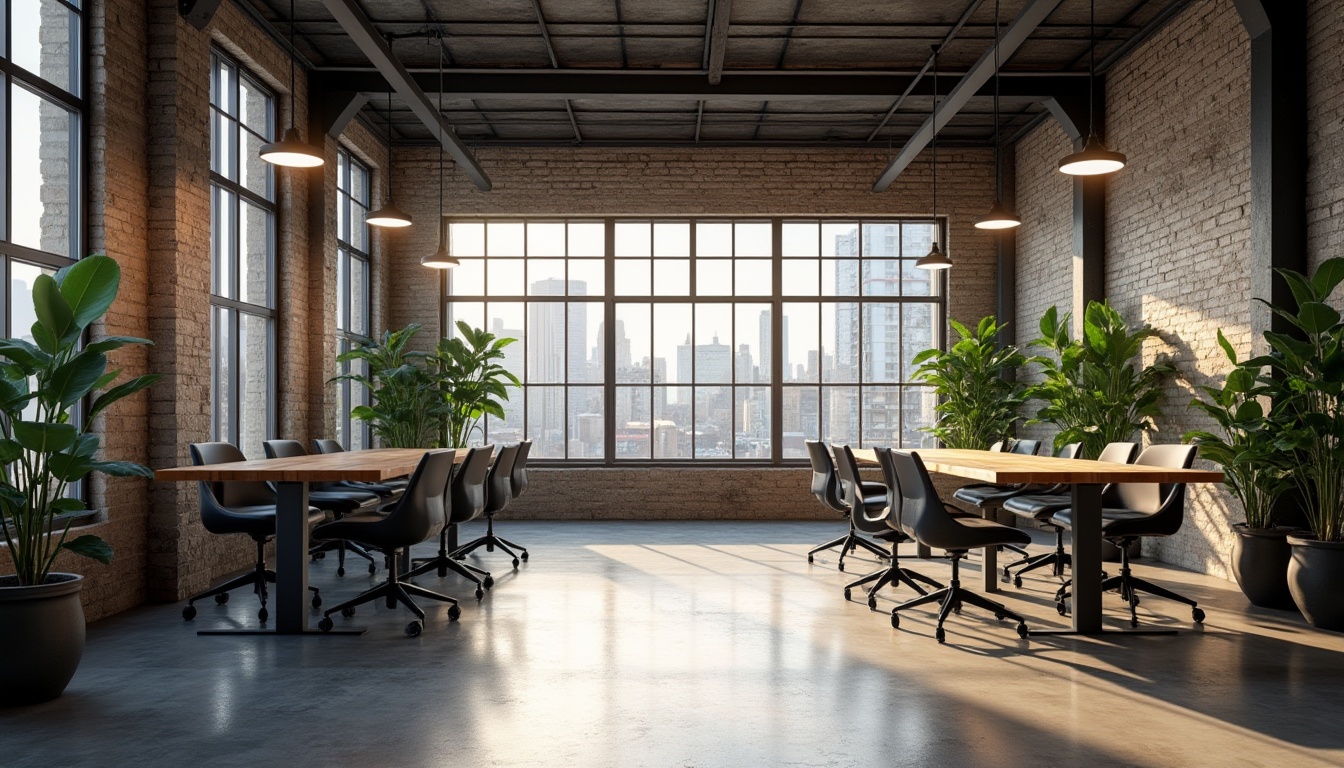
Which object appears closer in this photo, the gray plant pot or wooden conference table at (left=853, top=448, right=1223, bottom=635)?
the gray plant pot

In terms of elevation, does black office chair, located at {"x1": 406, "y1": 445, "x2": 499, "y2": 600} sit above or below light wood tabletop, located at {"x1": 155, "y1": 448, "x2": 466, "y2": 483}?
below

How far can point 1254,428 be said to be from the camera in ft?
18.4

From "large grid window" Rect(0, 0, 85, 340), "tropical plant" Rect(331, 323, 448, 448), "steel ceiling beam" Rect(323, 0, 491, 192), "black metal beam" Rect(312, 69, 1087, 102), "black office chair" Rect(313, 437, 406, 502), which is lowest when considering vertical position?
"black office chair" Rect(313, 437, 406, 502)

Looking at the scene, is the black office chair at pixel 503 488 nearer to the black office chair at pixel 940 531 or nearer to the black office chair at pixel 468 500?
the black office chair at pixel 468 500

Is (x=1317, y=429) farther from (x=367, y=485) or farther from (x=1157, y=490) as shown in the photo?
(x=367, y=485)

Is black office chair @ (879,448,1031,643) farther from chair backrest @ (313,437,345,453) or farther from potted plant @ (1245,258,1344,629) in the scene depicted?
chair backrest @ (313,437,345,453)

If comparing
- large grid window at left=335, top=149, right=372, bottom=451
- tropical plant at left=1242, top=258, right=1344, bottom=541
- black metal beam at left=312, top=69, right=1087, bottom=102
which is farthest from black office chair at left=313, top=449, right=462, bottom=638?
tropical plant at left=1242, top=258, right=1344, bottom=541

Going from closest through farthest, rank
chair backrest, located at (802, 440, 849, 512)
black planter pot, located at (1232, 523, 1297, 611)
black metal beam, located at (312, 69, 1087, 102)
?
1. black planter pot, located at (1232, 523, 1297, 611)
2. chair backrest, located at (802, 440, 849, 512)
3. black metal beam, located at (312, 69, 1087, 102)

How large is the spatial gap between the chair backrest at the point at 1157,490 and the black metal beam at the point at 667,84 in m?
4.10

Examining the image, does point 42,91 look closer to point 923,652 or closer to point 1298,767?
point 923,652

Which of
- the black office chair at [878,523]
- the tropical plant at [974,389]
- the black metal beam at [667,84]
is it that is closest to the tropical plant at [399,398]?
the black metal beam at [667,84]

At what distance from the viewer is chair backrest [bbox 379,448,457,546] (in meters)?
5.22

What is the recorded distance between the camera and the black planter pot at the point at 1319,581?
5.20 metres

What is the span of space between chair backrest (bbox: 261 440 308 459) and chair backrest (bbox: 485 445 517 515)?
136cm
